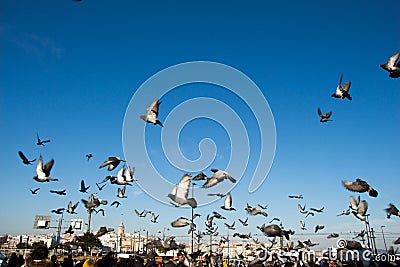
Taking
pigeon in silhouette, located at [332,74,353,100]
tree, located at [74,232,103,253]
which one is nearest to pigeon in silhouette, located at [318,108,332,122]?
pigeon in silhouette, located at [332,74,353,100]

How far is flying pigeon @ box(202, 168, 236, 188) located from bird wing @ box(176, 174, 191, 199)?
112 cm

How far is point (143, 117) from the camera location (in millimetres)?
14000

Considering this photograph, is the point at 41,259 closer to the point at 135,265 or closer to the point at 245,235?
the point at 135,265

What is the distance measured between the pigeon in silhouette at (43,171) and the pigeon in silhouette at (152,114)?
468 centimetres

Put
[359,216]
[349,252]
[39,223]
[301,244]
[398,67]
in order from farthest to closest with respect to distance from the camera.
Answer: [39,223], [301,244], [359,216], [349,252], [398,67]

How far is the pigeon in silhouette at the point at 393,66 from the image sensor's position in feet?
37.3

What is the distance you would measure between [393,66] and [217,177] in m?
7.84

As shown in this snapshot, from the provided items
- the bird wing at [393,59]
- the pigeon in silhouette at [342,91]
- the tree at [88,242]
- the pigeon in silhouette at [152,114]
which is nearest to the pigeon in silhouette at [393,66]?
the bird wing at [393,59]

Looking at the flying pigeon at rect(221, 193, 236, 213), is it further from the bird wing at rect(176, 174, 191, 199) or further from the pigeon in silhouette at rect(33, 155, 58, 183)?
the pigeon in silhouette at rect(33, 155, 58, 183)

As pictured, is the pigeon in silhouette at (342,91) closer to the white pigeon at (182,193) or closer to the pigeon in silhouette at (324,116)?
the pigeon in silhouette at (324,116)

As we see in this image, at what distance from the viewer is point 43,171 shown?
15.0 m

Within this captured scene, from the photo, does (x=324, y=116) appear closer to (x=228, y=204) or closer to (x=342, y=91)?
(x=342, y=91)

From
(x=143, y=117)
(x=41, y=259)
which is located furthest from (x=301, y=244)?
(x=41, y=259)

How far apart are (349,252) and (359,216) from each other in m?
3.09
